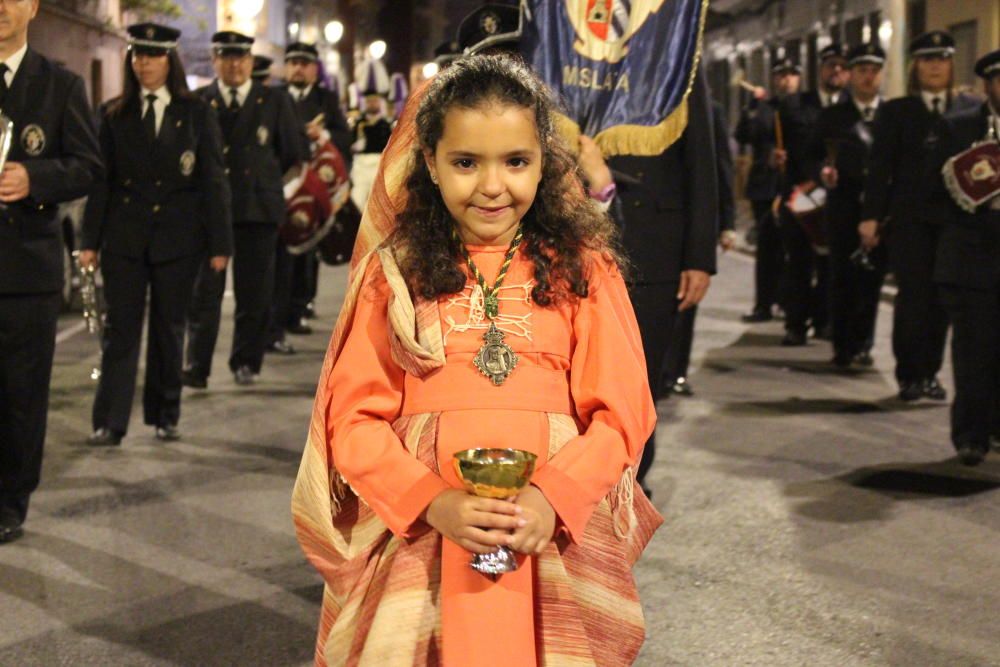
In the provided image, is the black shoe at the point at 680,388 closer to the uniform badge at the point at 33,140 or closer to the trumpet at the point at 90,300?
the trumpet at the point at 90,300

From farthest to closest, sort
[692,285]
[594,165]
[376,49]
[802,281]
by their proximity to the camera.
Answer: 1. [376,49]
2. [802,281]
3. [692,285]
4. [594,165]

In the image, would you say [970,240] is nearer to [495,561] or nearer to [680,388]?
[680,388]

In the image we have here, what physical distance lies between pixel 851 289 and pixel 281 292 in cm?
466

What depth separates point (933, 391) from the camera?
9945 mm

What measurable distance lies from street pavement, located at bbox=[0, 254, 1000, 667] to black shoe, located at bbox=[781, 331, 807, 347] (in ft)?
9.45

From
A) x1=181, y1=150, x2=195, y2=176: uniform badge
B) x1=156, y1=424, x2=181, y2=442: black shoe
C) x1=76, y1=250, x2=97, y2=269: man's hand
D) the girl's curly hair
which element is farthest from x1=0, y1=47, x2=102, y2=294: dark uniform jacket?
the girl's curly hair

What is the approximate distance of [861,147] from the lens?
1162 cm

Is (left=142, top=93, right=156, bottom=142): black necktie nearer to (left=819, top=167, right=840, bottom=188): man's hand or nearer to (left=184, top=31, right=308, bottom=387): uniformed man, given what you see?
(left=184, top=31, right=308, bottom=387): uniformed man

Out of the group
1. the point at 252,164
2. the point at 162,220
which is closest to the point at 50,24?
the point at 252,164

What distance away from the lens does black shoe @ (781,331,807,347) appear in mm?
13078

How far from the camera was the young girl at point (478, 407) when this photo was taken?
314cm

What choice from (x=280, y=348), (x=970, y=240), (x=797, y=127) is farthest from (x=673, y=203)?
(x=797, y=127)

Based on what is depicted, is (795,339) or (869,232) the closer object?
(869,232)

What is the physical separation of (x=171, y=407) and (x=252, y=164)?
8.18 ft
